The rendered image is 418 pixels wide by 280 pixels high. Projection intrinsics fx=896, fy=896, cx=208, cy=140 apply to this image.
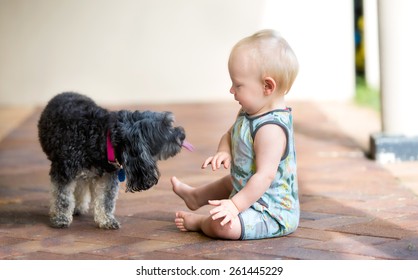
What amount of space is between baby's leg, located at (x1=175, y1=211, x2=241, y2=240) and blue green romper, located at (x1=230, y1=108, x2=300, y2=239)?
44 mm

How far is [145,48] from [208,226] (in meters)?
7.05

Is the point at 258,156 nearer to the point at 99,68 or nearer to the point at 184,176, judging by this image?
the point at 184,176

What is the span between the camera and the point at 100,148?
14.0ft

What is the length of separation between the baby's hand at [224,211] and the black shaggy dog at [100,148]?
1.43ft

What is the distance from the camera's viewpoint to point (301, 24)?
35.0 feet

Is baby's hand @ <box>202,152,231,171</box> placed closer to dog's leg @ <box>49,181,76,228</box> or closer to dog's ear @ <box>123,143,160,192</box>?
dog's ear @ <box>123,143,160,192</box>

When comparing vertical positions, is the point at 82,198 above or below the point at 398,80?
below

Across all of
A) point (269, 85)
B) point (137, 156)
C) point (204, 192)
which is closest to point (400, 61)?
point (204, 192)

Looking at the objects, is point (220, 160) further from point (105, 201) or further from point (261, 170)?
point (105, 201)

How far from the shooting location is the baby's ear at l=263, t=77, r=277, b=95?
3965mm

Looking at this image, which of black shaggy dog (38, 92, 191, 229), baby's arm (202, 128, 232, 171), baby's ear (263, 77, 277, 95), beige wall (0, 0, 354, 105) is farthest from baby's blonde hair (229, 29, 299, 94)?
beige wall (0, 0, 354, 105)

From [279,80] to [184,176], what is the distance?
216 centimetres
